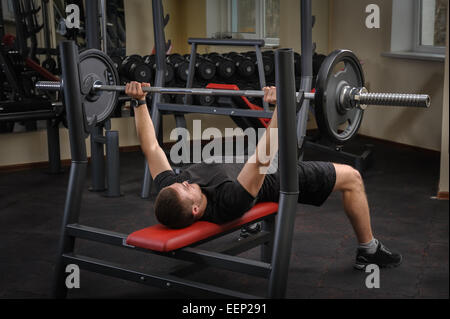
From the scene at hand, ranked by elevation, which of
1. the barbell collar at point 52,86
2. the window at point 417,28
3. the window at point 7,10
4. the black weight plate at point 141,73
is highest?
the window at point 7,10

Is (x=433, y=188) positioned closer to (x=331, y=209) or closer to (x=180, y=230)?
(x=331, y=209)

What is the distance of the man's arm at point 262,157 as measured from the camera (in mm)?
2057

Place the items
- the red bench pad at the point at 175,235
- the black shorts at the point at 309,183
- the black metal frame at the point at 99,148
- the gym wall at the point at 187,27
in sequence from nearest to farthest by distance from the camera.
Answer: the red bench pad at the point at 175,235 < the black shorts at the point at 309,183 < the black metal frame at the point at 99,148 < the gym wall at the point at 187,27

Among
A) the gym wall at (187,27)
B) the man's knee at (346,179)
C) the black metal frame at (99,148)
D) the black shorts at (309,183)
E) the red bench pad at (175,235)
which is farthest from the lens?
the gym wall at (187,27)

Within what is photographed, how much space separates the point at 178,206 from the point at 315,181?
2.13 ft

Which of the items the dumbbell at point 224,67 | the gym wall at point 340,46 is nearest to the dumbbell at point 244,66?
the dumbbell at point 224,67

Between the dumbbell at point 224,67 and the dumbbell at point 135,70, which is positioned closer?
the dumbbell at point 135,70

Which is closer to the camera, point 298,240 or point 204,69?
point 298,240

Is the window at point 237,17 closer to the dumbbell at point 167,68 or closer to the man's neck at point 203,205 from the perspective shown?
the dumbbell at point 167,68

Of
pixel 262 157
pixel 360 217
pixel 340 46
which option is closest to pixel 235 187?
pixel 262 157

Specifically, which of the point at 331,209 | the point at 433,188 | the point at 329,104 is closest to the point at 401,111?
the point at 433,188

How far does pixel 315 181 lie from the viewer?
2451 millimetres

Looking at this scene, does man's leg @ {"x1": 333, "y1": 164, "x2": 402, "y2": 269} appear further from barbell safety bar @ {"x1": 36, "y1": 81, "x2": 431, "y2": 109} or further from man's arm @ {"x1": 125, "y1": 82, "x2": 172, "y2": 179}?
man's arm @ {"x1": 125, "y1": 82, "x2": 172, "y2": 179}

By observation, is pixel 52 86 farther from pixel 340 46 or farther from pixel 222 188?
pixel 340 46
